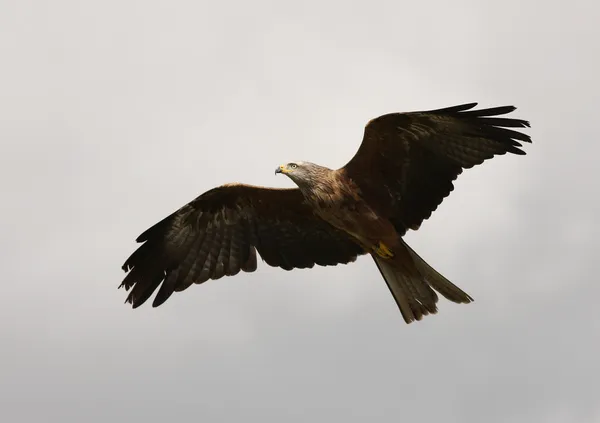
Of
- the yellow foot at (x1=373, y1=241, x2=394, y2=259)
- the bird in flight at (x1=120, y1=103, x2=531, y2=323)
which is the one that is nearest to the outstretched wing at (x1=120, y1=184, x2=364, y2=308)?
the bird in flight at (x1=120, y1=103, x2=531, y2=323)

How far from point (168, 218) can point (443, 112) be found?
4231mm

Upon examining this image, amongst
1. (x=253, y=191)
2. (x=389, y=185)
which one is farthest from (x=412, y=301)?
(x=253, y=191)

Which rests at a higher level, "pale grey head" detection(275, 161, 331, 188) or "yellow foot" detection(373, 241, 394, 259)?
"pale grey head" detection(275, 161, 331, 188)

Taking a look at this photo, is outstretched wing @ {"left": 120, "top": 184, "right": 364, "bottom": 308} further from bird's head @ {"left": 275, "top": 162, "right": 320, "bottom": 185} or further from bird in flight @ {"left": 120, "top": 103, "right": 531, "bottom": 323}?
bird's head @ {"left": 275, "top": 162, "right": 320, "bottom": 185}

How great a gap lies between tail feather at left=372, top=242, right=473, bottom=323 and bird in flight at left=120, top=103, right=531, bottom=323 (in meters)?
0.01

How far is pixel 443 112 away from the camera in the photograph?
1508 centimetres

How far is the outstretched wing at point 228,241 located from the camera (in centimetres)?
1664

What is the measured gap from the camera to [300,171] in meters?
15.4

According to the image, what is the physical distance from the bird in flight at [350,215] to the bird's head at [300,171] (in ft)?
0.04

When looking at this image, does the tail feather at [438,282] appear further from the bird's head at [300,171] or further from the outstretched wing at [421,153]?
the bird's head at [300,171]

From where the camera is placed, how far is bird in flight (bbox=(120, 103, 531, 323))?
50.1ft

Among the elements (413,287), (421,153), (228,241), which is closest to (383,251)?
(413,287)

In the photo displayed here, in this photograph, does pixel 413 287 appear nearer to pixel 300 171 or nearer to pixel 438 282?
pixel 438 282

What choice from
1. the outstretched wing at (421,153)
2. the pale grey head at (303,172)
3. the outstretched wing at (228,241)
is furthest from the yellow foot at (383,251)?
the pale grey head at (303,172)
